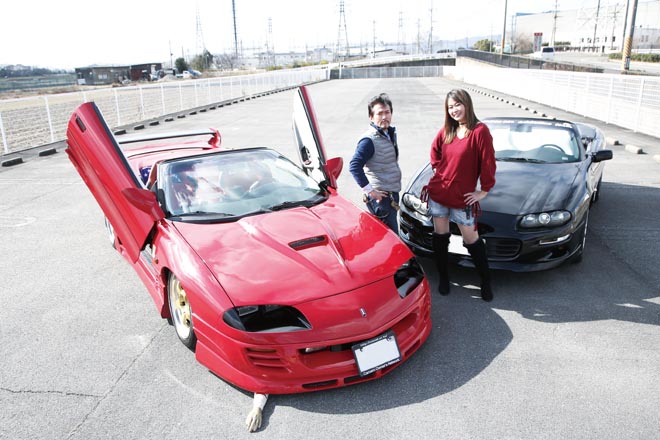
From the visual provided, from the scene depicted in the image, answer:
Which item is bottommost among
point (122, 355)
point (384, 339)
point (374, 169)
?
point (122, 355)

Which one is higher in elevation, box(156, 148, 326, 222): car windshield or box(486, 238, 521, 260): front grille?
box(156, 148, 326, 222): car windshield

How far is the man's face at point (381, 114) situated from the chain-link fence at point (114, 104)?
847 cm

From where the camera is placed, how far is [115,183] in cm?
403

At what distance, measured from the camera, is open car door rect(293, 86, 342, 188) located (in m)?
4.62

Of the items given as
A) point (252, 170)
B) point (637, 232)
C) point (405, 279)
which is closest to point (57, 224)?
point (252, 170)

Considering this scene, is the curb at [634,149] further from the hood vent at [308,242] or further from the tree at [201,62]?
Result: the tree at [201,62]

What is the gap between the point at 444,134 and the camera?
4.07m

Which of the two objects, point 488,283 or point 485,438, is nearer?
point 485,438

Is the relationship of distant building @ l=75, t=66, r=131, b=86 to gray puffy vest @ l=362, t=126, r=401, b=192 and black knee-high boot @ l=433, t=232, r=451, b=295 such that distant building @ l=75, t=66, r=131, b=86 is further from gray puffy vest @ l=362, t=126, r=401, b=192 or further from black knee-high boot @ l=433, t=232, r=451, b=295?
black knee-high boot @ l=433, t=232, r=451, b=295

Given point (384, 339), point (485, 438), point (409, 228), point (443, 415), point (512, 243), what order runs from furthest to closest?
point (409, 228), point (512, 243), point (384, 339), point (443, 415), point (485, 438)

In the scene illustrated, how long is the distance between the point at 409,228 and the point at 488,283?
983mm

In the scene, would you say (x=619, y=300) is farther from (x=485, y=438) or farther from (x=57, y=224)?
(x=57, y=224)

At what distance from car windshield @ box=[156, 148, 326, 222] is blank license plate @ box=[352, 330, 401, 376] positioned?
4.73 ft

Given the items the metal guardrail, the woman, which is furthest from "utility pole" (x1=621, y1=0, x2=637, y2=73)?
the woman
